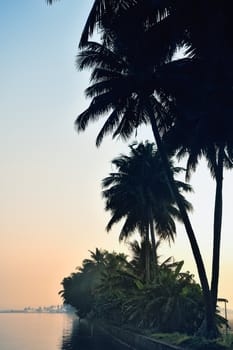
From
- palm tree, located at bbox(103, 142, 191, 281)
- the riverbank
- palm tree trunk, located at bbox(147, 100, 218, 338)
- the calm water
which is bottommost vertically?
the calm water

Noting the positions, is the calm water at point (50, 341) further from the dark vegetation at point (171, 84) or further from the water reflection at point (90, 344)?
the dark vegetation at point (171, 84)

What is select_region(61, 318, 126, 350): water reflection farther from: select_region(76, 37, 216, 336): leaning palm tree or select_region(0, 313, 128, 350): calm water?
select_region(76, 37, 216, 336): leaning palm tree

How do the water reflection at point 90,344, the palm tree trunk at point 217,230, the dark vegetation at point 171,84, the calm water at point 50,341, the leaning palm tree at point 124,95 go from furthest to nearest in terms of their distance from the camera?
the calm water at point 50,341 < the water reflection at point 90,344 < the leaning palm tree at point 124,95 < the palm tree trunk at point 217,230 < the dark vegetation at point 171,84

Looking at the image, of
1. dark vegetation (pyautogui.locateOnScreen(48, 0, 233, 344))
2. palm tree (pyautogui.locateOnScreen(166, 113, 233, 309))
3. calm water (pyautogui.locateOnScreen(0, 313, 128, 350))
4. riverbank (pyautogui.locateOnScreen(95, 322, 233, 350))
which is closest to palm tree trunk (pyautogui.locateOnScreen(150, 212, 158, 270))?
dark vegetation (pyautogui.locateOnScreen(48, 0, 233, 344))

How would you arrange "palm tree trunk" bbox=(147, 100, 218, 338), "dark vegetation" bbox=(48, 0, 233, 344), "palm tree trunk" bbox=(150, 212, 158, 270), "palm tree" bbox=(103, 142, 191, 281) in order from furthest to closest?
"palm tree" bbox=(103, 142, 191, 281)
"palm tree trunk" bbox=(150, 212, 158, 270)
"palm tree trunk" bbox=(147, 100, 218, 338)
"dark vegetation" bbox=(48, 0, 233, 344)

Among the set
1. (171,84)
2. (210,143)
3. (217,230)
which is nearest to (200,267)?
(217,230)

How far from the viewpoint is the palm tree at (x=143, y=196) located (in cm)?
3372

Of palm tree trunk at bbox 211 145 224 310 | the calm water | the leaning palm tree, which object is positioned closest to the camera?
palm tree trunk at bbox 211 145 224 310

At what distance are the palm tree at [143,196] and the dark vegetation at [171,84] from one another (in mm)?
8106

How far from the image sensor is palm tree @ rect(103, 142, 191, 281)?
111 ft

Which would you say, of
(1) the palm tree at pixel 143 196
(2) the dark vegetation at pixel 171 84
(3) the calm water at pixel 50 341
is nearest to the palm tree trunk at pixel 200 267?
(2) the dark vegetation at pixel 171 84

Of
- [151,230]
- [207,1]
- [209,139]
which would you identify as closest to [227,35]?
[207,1]

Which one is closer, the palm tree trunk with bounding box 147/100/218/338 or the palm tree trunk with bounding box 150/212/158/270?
the palm tree trunk with bounding box 147/100/218/338

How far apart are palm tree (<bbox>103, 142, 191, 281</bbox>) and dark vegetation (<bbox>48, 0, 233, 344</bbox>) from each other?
811cm
